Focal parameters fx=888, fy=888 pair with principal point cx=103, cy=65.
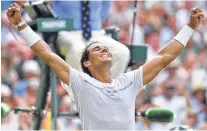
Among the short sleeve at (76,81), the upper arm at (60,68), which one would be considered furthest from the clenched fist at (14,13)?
the short sleeve at (76,81)

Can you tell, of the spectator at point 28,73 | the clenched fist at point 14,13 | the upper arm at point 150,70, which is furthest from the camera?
the spectator at point 28,73

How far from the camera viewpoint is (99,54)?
5.86m

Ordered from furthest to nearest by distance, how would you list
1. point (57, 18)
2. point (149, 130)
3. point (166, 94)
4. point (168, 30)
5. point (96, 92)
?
point (168, 30) < point (166, 94) < point (149, 130) < point (57, 18) < point (96, 92)

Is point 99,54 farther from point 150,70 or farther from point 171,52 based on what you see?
point 171,52

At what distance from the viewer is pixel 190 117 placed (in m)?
10.7

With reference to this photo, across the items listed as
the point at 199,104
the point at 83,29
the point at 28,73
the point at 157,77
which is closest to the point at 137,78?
the point at 83,29

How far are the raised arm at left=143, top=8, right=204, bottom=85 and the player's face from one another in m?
0.26

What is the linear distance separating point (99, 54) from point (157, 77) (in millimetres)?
4853

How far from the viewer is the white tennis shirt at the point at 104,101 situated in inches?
224

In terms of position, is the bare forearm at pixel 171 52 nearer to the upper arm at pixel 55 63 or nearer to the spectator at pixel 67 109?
the upper arm at pixel 55 63

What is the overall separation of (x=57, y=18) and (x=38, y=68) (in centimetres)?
242

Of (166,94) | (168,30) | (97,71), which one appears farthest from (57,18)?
(168,30)

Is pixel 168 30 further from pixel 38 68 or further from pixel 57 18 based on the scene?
pixel 57 18

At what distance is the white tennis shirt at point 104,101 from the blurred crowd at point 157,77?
10.2 ft
